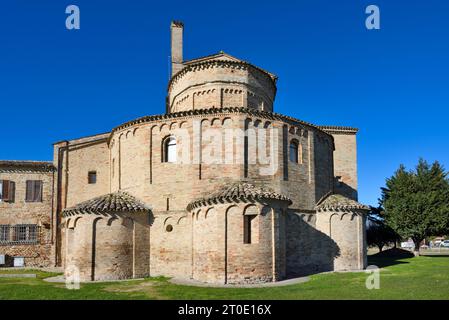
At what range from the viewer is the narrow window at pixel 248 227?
17.2 m

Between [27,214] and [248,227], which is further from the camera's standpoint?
[27,214]

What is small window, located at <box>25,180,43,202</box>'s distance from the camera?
28.3m

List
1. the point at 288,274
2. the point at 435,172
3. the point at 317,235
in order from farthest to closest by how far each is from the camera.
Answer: the point at 435,172
the point at 317,235
the point at 288,274

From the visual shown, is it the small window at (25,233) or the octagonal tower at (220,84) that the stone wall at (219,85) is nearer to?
the octagonal tower at (220,84)

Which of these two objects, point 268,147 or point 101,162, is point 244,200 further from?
point 101,162

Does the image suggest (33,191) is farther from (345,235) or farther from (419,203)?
(419,203)

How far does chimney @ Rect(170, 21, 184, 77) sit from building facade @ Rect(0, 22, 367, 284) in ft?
27.6

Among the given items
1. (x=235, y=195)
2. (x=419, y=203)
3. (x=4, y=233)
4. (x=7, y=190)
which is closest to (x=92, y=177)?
(x=7, y=190)

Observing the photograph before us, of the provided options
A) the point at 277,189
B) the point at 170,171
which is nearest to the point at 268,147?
the point at 277,189

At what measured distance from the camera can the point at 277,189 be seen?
2052 cm

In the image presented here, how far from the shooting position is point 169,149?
21172 mm

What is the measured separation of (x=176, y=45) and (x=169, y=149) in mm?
11971

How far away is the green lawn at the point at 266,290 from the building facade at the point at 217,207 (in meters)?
1.73

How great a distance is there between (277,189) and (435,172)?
73.2 feet
